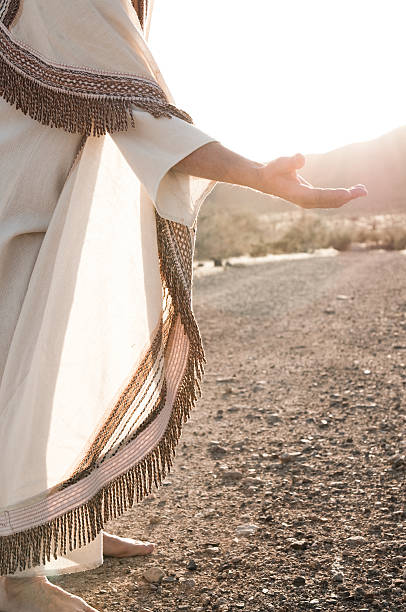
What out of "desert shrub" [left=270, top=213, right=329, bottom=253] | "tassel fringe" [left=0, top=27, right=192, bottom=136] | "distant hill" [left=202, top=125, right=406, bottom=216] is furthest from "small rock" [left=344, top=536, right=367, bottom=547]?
"distant hill" [left=202, top=125, right=406, bottom=216]

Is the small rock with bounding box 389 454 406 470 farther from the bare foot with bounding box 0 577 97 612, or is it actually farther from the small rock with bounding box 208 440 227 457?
the bare foot with bounding box 0 577 97 612

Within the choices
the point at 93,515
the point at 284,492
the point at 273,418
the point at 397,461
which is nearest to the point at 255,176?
the point at 93,515

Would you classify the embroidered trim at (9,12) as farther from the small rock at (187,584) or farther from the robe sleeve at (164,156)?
the small rock at (187,584)

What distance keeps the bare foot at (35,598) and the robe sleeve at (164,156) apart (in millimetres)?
1224

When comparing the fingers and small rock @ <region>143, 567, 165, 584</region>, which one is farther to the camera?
small rock @ <region>143, 567, 165, 584</region>

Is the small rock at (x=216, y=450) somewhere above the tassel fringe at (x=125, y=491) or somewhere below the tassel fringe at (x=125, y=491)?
below

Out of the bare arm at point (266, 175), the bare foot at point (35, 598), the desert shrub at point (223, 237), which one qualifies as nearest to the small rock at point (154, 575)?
the bare foot at point (35, 598)

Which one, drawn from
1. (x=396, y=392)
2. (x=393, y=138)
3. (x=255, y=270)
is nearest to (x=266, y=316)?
(x=396, y=392)

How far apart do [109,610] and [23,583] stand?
30 centimetres

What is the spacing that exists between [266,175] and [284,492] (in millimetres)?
1879

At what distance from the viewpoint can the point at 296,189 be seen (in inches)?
72.3

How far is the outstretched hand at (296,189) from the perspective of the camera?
5.94 ft

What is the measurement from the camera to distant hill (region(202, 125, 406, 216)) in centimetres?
6662

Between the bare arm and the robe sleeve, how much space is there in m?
0.03
